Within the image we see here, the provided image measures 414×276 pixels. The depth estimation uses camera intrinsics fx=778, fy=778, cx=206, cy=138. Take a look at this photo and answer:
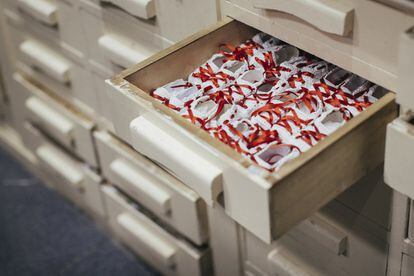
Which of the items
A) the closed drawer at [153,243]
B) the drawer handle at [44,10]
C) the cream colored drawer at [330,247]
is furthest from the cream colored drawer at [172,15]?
the closed drawer at [153,243]

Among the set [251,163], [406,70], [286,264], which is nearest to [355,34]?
[406,70]

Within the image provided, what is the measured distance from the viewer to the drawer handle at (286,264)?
1.35 metres

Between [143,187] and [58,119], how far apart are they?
0.33 meters

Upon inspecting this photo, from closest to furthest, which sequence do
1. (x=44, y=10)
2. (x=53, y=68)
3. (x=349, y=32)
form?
(x=349, y=32), (x=44, y=10), (x=53, y=68)

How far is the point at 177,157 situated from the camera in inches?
38.5

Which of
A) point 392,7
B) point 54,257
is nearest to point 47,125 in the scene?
point 54,257

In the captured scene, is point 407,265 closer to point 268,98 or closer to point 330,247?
point 330,247

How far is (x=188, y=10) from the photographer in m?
1.28

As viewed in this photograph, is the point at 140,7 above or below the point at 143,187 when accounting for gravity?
above

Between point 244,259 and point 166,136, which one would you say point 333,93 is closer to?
point 166,136

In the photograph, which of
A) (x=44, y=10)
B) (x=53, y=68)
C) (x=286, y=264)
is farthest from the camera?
(x=53, y=68)

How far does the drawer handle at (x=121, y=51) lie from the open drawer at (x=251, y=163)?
1.08ft

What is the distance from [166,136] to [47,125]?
0.88 meters

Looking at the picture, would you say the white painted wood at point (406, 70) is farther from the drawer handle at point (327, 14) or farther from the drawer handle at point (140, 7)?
the drawer handle at point (140, 7)
